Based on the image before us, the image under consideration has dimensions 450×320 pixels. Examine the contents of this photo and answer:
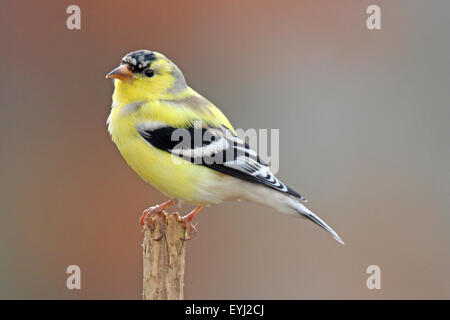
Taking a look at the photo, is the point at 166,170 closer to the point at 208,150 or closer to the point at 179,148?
the point at 179,148

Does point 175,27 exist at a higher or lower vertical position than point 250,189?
higher

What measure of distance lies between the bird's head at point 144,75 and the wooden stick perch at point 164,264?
2.30ft

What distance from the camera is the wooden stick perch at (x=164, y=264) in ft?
8.46

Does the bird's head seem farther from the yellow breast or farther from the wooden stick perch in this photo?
the wooden stick perch

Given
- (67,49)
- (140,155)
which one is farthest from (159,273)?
(67,49)

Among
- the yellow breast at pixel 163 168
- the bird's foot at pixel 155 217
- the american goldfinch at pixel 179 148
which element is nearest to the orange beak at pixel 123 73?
the american goldfinch at pixel 179 148

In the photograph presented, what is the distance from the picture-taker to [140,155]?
278 cm

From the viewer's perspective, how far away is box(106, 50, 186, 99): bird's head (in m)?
2.93

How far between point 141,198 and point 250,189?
2129 mm

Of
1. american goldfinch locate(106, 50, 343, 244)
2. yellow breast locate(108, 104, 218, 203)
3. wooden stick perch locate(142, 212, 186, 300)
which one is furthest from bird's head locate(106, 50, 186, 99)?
wooden stick perch locate(142, 212, 186, 300)

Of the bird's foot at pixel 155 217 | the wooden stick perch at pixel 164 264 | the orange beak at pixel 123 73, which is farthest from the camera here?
the orange beak at pixel 123 73

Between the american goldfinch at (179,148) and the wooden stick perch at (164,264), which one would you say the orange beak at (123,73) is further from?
the wooden stick perch at (164,264)

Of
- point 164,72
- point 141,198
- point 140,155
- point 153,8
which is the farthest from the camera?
point 153,8

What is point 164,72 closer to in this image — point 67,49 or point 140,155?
point 140,155
